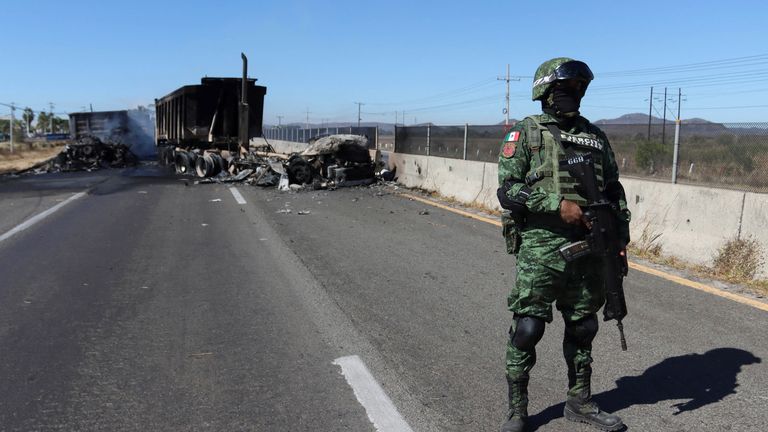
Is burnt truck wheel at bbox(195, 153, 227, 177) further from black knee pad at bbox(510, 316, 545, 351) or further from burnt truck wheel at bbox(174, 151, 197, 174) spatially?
black knee pad at bbox(510, 316, 545, 351)

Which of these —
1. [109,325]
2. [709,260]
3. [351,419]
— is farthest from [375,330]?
[709,260]

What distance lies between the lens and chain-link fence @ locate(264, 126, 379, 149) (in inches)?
838

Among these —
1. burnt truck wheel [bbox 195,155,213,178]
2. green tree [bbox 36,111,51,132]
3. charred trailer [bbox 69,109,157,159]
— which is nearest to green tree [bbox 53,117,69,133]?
green tree [bbox 36,111,51,132]

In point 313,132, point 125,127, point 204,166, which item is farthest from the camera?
point 125,127

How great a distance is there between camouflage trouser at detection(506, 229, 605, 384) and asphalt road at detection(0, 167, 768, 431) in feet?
1.83

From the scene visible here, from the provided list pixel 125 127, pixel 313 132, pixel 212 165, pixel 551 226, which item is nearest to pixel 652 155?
pixel 212 165

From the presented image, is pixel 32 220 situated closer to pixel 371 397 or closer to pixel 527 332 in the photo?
pixel 371 397

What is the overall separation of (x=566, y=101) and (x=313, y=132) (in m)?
27.2

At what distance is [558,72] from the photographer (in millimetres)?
3006

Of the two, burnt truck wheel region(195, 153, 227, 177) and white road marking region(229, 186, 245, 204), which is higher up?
burnt truck wheel region(195, 153, 227, 177)

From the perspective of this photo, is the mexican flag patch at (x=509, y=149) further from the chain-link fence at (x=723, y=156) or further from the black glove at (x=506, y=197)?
the chain-link fence at (x=723, y=156)

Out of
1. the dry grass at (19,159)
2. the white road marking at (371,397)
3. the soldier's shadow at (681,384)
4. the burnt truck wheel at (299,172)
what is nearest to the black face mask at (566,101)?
the soldier's shadow at (681,384)

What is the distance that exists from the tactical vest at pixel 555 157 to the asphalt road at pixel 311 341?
4.01 feet

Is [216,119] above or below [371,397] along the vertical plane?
above
